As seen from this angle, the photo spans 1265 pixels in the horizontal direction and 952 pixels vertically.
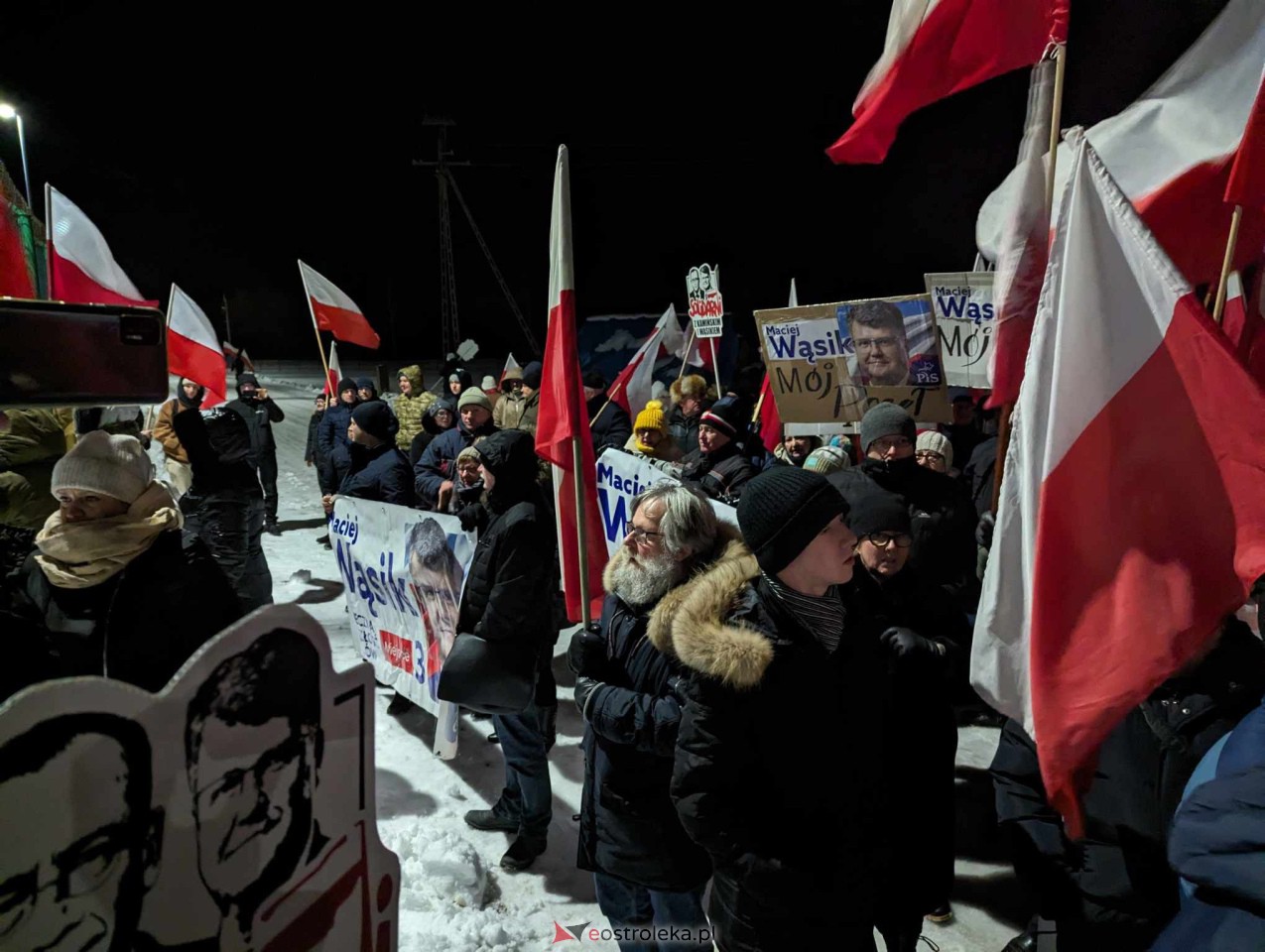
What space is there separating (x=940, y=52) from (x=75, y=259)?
5511 mm

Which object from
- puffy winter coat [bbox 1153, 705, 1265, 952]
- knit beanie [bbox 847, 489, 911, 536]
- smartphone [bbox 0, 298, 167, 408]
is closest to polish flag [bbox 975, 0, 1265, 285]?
knit beanie [bbox 847, 489, 911, 536]

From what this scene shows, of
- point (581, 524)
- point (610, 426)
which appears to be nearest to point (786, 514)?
point (581, 524)

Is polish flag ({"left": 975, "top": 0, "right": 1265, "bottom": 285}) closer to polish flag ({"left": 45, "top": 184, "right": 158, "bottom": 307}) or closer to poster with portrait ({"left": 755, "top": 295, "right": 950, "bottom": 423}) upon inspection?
poster with portrait ({"left": 755, "top": 295, "right": 950, "bottom": 423})

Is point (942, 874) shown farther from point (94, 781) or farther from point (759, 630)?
point (94, 781)

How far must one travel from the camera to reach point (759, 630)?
6.10 ft

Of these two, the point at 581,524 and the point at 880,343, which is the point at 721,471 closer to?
the point at 880,343

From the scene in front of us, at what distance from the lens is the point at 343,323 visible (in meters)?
8.34

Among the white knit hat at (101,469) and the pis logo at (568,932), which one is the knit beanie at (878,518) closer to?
the pis logo at (568,932)

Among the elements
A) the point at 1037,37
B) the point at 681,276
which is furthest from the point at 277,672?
the point at 681,276

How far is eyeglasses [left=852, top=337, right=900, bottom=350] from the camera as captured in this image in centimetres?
534

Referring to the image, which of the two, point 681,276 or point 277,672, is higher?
point 681,276

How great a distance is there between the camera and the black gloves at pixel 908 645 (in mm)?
2514

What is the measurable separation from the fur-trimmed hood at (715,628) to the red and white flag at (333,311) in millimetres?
6681

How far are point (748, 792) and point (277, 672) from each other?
1166 mm
